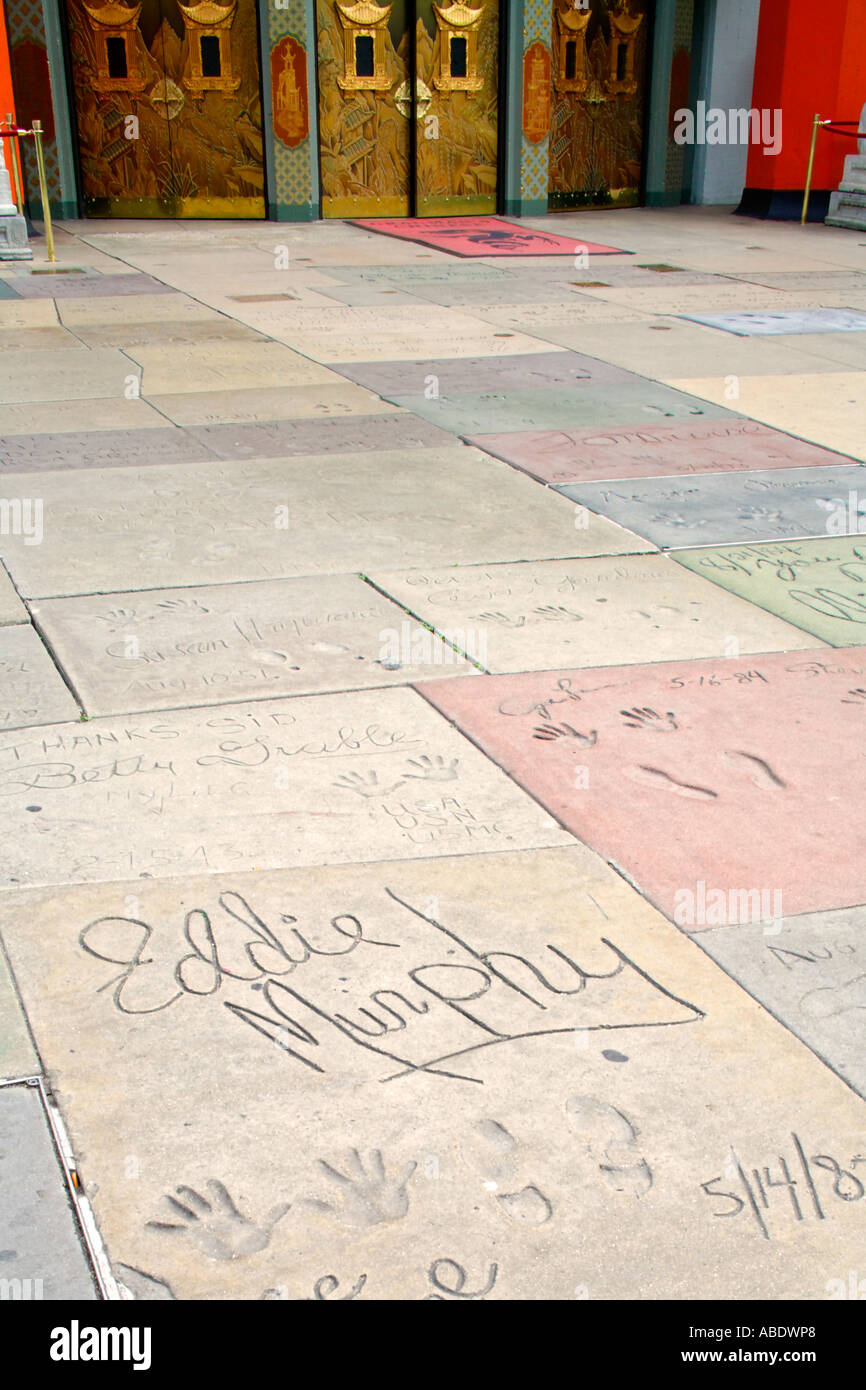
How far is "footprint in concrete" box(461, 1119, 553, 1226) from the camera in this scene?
2.43 m

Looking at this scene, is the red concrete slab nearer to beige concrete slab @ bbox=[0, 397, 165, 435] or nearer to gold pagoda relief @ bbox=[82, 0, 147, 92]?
gold pagoda relief @ bbox=[82, 0, 147, 92]

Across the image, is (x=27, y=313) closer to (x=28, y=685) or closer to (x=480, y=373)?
(x=480, y=373)

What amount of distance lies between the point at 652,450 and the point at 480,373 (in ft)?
7.18

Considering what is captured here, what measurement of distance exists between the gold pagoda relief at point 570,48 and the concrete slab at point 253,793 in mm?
16590

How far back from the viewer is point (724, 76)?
20.0m

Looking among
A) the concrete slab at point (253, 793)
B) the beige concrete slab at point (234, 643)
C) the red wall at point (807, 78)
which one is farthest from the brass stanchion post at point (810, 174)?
the concrete slab at point (253, 793)

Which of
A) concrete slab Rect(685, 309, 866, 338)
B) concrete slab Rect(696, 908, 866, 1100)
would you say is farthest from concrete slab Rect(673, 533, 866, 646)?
concrete slab Rect(685, 309, 866, 338)

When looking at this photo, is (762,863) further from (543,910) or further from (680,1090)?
(680,1090)

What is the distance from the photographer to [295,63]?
693 inches

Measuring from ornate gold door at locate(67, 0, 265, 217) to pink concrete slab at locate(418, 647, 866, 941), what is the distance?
1540cm

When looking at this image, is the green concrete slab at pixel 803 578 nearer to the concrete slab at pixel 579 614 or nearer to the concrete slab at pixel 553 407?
the concrete slab at pixel 579 614

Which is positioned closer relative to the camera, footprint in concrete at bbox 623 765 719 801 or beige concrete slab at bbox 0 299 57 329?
footprint in concrete at bbox 623 765 719 801

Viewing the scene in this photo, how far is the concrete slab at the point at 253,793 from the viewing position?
3.55m

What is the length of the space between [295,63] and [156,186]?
2.38m
